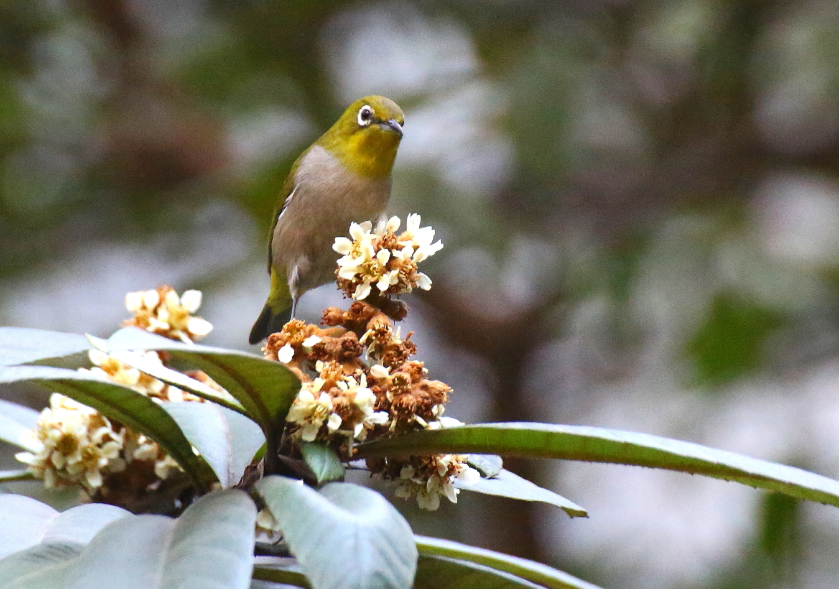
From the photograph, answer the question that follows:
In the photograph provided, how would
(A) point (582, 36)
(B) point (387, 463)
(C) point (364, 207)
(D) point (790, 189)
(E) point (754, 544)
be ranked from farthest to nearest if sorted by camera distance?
(D) point (790, 189), (A) point (582, 36), (E) point (754, 544), (C) point (364, 207), (B) point (387, 463)

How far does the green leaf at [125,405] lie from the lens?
1.06 meters

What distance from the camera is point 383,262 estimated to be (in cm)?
134

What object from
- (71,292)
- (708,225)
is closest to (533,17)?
(708,225)

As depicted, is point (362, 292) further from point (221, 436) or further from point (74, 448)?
point (74, 448)

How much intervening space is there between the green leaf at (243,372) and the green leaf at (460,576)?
0.86ft

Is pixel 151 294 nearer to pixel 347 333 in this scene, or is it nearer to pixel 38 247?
pixel 347 333

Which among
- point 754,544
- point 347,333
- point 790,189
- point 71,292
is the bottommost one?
point 347,333

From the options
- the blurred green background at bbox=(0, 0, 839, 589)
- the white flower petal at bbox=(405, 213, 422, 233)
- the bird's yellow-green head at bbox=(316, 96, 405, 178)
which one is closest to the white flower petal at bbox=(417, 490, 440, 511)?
the white flower petal at bbox=(405, 213, 422, 233)

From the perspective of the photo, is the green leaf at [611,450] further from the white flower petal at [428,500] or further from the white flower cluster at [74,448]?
the white flower cluster at [74,448]

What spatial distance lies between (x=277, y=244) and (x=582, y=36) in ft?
9.31

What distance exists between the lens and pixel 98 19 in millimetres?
4910

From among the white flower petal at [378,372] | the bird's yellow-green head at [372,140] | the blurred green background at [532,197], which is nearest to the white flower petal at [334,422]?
the white flower petal at [378,372]

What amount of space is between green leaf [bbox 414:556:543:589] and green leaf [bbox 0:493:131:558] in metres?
0.38

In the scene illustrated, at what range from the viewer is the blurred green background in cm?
429
